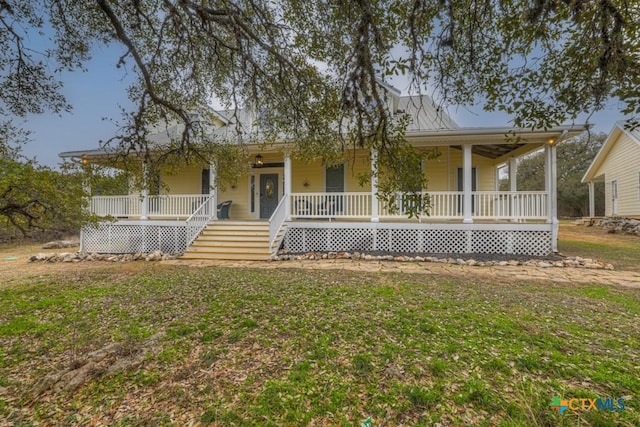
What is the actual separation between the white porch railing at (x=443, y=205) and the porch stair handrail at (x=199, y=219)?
9.36 ft

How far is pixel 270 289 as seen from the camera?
17.0ft

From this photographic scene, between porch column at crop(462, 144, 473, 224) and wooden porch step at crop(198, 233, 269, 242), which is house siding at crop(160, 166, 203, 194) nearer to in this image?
wooden porch step at crop(198, 233, 269, 242)

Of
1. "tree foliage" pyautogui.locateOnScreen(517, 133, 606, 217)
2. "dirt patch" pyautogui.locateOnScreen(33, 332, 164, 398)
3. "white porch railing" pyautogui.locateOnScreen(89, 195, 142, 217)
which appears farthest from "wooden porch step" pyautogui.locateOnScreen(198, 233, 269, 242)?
"tree foliage" pyautogui.locateOnScreen(517, 133, 606, 217)

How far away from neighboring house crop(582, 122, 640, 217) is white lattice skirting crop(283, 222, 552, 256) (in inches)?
469

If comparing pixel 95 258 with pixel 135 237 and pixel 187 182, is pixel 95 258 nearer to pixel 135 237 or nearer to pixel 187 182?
pixel 135 237

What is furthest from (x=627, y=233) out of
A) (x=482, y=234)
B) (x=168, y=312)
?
(x=168, y=312)

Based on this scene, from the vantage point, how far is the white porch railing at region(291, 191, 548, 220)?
8.57 m

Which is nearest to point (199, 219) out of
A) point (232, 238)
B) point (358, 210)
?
point (232, 238)

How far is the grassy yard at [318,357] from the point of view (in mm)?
2148

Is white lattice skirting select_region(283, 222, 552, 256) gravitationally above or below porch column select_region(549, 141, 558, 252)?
below

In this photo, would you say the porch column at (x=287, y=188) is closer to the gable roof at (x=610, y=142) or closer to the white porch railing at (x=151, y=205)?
the white porch railing at (x=151, y=205)

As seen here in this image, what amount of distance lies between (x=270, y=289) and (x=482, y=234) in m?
6.87

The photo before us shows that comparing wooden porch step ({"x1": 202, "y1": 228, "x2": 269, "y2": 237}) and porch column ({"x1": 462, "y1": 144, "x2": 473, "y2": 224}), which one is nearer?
porch column ({"x1": 462, "y1": 144, "x2": 473, "y2": 224})

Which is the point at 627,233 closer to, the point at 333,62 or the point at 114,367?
the point at 333,62
